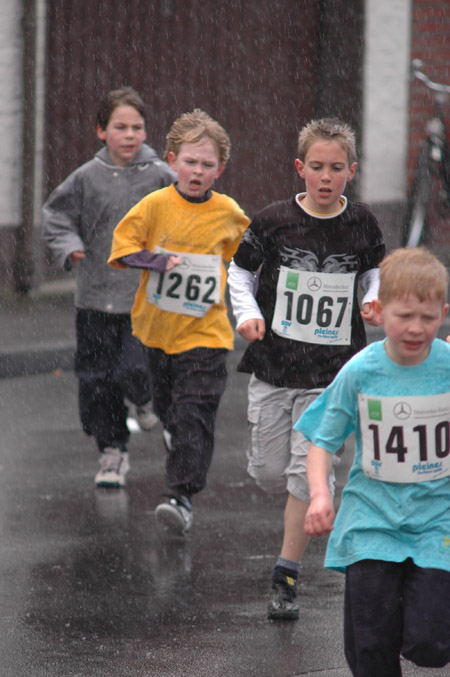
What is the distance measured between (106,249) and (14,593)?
2269 mm

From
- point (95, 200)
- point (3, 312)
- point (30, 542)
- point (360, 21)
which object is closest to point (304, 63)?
point (360, 21)

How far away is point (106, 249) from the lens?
661 cm

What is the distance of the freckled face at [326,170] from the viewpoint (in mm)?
4723

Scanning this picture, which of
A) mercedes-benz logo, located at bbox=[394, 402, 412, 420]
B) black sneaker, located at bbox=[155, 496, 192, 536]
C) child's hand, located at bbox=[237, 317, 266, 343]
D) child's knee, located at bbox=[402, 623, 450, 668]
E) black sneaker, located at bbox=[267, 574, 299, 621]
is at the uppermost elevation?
mercedes-benz logo, located at bbox=[394, 402, 412, 420]

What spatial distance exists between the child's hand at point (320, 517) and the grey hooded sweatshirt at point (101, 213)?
3306 mm

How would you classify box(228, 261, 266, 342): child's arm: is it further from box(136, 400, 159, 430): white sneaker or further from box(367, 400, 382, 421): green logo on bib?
box(136, 400, 159, 430): white sneaker

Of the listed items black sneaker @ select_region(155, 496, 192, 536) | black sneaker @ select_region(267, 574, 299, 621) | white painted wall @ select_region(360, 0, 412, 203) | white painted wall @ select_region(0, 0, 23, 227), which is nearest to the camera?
black sneaker @ select_region(267, 574, 299, 621)

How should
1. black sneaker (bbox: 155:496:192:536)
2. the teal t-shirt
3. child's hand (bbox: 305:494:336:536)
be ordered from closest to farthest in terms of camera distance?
child's hand (bbox: 305:494:336:536) < the teal t-shirt < black sneaker (bbox: 155:496:192:536)

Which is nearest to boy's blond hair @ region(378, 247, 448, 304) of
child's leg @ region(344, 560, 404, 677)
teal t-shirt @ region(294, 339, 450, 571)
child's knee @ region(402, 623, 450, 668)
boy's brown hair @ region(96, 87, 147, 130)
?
teal t-shirt @ region(294, 339, 450, 571)

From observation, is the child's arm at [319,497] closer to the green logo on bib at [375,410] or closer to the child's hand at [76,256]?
the green logo on bib at [375,410]

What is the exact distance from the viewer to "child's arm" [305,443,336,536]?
336cm

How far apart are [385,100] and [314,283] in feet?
32.9

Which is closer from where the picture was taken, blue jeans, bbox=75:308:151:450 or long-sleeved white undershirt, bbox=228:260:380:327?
long-sleeved white undershirt, bbox=228:260:380:327

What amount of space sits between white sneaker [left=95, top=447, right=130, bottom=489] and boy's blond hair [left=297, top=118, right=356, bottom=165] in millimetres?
2296
